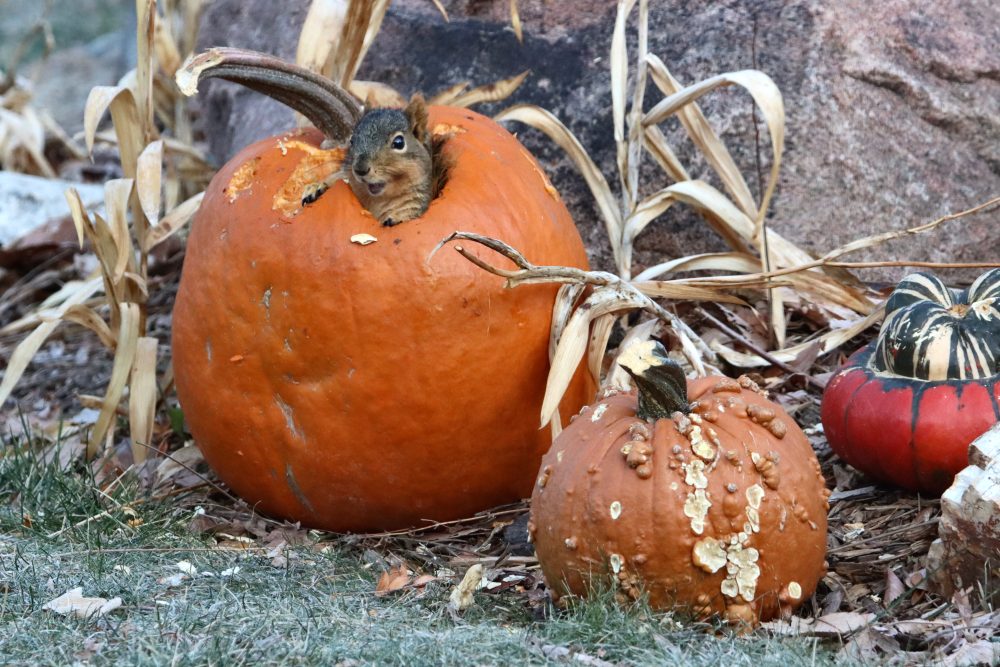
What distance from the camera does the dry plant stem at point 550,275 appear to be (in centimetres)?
295

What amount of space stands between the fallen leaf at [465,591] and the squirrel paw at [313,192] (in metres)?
1.15

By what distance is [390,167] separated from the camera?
10.2 feet

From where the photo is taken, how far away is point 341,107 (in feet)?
10.9

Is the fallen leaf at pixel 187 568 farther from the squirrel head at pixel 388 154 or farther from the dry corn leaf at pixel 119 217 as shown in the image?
the dry corn leaf at pixel 119 217

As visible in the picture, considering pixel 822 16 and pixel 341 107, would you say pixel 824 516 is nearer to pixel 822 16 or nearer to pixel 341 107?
pixel 341 107

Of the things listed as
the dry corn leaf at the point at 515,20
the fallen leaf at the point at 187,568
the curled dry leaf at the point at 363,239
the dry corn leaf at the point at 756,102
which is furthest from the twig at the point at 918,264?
the fallen leaf at the point at 187,568

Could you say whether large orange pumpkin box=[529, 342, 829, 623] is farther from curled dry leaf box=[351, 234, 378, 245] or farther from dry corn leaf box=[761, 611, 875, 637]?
curled dry leaf box=[351, 234, 378, 245]

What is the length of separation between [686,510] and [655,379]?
29cm

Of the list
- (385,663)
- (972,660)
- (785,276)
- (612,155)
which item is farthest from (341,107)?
(972,660)

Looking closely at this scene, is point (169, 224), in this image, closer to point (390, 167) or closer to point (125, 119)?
point (125, 119)

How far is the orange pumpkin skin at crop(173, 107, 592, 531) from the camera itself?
120 inches

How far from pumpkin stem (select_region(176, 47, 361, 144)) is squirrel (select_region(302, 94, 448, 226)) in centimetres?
11

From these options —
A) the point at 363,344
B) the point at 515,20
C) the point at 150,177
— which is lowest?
the point at 363,344

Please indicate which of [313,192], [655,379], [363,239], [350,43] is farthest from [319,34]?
[655,379]
